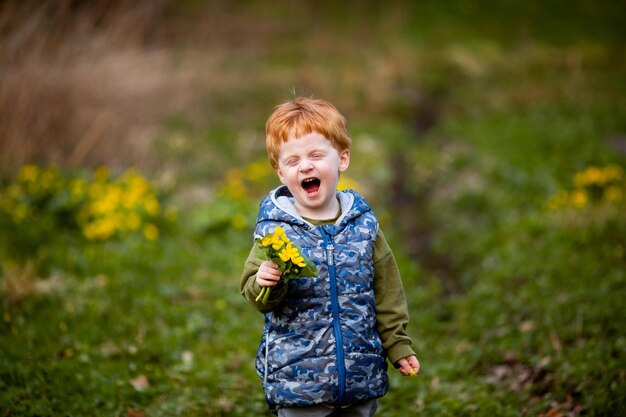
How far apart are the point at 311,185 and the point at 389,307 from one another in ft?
2.18

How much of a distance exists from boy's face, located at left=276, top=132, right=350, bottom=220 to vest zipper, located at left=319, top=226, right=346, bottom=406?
0.58 feet

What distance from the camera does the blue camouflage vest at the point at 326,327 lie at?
2.57 m

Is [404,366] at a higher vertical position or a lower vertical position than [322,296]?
lower

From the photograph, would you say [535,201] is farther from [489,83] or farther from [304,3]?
[304,3]

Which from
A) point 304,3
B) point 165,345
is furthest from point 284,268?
point 304,3

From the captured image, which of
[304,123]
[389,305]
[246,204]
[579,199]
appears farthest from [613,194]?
[304,123]

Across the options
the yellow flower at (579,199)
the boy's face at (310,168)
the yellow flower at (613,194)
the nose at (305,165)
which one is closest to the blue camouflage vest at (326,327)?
the boy's face at (310,168)

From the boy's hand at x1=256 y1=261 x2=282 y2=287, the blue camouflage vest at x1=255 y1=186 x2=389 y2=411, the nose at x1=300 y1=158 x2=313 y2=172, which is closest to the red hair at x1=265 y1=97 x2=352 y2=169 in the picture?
the nose at x1=300 y1=158 x2=313 y2=172

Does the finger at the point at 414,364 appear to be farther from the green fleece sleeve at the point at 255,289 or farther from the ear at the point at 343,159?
the ear at the point at 343,159

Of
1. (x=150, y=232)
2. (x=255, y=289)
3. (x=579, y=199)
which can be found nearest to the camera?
(x=255, y=289)

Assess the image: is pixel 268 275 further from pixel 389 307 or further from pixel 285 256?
pixel 389 307

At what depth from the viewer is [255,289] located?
2545 millimetres

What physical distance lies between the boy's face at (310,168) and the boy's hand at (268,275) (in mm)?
394

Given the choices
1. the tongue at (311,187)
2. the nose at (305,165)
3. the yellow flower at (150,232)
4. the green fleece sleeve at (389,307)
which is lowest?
the green fleece sleeve at (389,307)
